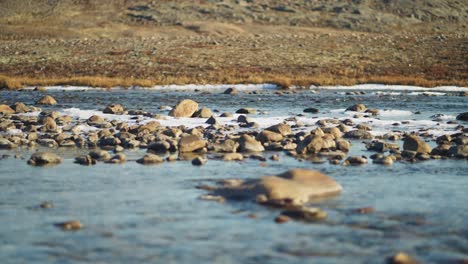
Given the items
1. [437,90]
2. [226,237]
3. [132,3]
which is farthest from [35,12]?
[226,237]

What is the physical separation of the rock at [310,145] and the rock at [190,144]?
240 cm

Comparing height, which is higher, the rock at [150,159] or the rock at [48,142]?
the rock at [150,159]

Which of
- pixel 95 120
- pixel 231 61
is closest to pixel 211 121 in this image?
pixel 95 120

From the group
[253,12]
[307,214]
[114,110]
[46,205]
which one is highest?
[307,214]

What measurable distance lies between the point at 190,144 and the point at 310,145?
9.50 ft

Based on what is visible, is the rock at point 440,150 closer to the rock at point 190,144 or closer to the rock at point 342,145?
the rock at point 342,145

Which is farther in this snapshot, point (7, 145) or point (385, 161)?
point (7, 145)

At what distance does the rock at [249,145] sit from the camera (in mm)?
19033

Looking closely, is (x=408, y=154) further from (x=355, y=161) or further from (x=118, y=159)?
(x=118, y=159)

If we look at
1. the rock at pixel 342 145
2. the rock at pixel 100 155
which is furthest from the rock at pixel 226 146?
the rock at pixel 100 155

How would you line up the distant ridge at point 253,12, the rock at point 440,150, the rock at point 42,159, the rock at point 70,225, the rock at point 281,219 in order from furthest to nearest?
the distant ridge at point 253,12, the rock at point 440,150, the rock at point 42,159, the rock at point 281,219, the rock at point 70,225

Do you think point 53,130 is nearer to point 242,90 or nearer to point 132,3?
point 242,90

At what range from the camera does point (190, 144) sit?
19.1 metres

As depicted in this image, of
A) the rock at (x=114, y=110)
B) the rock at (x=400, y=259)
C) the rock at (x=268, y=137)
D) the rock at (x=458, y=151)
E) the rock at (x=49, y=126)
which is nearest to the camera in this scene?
the rock at (x=400, y=259)
